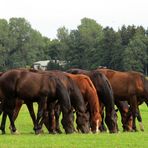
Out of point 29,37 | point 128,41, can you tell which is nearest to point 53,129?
point 128,41

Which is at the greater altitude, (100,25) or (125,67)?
(100,25)

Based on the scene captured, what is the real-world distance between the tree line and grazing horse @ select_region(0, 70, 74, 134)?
93457mm

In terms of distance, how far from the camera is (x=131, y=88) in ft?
65.1

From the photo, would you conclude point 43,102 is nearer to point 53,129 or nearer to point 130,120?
point 53,129

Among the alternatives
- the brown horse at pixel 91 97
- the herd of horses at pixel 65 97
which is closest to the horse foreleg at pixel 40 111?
the herd of horses at pixel 65 97

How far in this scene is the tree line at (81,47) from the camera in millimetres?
113375

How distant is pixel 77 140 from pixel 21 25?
447ft

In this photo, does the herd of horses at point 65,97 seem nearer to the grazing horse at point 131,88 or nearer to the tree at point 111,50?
the grazing horse at point 131,88

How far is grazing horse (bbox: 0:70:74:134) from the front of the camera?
16469 millimetres

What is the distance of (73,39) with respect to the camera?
143 m

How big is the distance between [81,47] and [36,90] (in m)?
119

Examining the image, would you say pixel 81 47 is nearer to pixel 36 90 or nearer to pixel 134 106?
pixel 134 106

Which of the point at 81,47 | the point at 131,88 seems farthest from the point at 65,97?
→ the point at 81,47

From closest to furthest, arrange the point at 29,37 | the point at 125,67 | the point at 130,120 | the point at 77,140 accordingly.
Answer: the point at 77,140 → the point at 130,120 → the point at 125,67 → the point at 29,37
